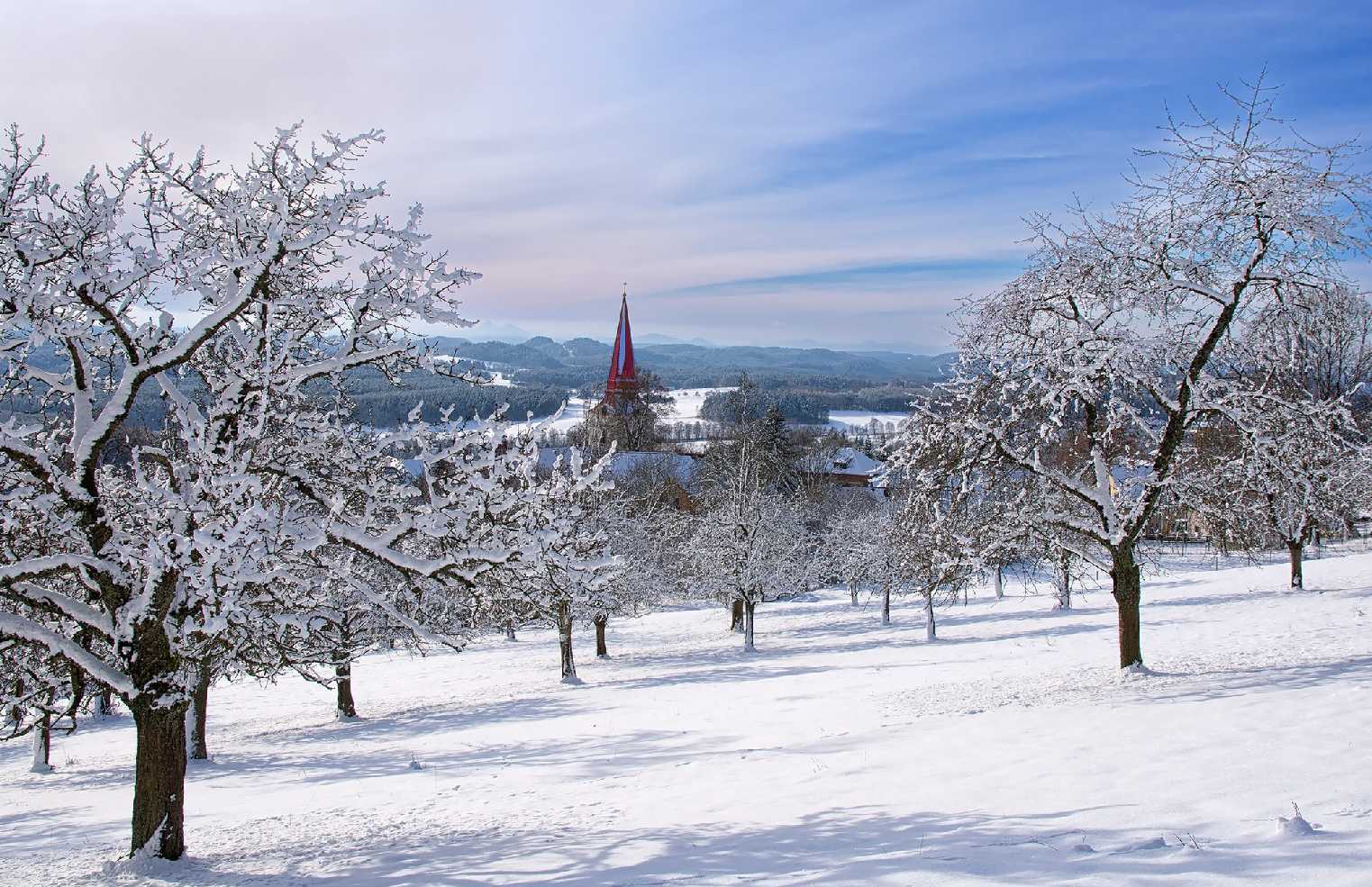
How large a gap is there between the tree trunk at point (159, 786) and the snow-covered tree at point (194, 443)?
0.02 m

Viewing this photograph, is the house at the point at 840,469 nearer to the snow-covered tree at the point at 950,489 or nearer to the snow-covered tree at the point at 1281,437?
the snow-covered tree at the point at 950,489

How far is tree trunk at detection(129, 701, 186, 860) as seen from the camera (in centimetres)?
682

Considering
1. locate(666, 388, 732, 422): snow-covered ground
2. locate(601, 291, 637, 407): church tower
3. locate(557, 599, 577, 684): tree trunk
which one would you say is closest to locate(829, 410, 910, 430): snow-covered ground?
locate(666, 388, 732, 422): snow-covered ground

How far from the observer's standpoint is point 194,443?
6352mm

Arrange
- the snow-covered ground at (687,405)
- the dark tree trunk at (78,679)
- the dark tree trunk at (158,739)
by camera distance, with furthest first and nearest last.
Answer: the snow-covered ground at (687,405) < the dark tree trunk at (158,739) < the dark tree trunk at (78,679)

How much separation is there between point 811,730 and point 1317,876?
7975 mm

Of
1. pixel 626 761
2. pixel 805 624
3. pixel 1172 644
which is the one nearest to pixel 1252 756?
pixel 626 761

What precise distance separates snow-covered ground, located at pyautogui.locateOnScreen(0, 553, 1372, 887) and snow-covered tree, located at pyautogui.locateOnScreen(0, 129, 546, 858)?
2.01m

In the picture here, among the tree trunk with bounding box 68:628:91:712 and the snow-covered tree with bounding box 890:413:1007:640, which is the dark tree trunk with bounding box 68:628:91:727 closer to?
the tree trunk with bounding box 68:628:91:712

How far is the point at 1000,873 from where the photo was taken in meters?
4.86

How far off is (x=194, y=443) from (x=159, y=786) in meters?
3.11

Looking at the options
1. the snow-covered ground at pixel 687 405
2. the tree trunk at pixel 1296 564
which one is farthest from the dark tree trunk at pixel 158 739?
the snow-covered ground at pixel 687 405

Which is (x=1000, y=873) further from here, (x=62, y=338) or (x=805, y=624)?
(x=805, y=624)

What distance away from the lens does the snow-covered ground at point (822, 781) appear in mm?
5402
